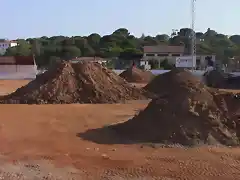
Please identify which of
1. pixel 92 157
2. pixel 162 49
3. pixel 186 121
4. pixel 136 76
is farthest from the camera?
pixel 162 49

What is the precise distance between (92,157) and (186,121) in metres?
3.31

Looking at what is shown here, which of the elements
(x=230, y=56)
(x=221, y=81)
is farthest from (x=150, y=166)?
(x=230, y=56)

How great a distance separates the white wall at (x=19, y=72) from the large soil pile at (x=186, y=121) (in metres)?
44.0

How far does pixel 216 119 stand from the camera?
13328 mm

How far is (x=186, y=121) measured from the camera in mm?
13164

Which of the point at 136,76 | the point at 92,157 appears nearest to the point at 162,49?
the point at 136,76

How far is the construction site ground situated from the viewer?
9.90 metres

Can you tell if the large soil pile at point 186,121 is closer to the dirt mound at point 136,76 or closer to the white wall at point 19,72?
the dirt mound at point 136,76

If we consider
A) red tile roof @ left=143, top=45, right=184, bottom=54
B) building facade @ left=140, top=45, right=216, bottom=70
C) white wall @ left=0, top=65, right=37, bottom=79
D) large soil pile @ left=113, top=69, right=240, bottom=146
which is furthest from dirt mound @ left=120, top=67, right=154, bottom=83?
red tile roof @ left=143, top=45, right=184, bottom=54

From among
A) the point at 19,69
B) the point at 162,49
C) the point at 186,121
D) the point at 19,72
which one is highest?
the point at 162,49

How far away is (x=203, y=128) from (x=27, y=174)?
5.57m

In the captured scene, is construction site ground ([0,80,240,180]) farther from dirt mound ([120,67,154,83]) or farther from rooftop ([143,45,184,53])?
rooftop ([143,45,184,53])

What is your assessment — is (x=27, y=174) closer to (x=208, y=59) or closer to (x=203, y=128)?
(x=203, y=128)

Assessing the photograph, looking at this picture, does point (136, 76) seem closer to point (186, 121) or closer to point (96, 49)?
point (186, 121)
